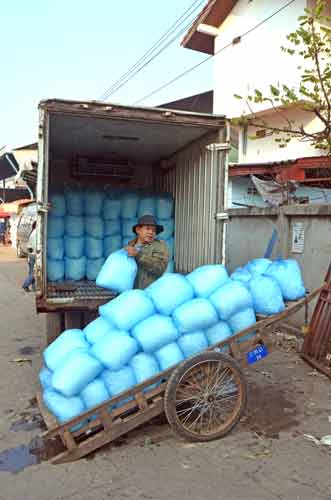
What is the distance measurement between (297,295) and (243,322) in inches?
21.8

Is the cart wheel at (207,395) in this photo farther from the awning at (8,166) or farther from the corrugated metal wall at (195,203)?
the awning at (8,166)

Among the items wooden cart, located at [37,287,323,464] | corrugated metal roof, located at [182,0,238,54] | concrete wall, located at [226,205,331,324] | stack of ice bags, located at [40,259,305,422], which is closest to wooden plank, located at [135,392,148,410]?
wooden cart, located at [37,287,323,464]

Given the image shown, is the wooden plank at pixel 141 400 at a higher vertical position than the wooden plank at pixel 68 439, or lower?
higher

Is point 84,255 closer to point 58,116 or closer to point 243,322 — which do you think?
point 58,116

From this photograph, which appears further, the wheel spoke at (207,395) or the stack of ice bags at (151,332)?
the wheel spoke at (207,395)

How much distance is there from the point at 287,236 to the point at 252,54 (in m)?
9.72

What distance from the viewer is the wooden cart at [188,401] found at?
10.1ft

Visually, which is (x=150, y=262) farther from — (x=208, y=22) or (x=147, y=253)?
(x=208, y=22)

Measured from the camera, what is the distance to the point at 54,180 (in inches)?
262

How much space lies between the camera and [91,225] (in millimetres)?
6270

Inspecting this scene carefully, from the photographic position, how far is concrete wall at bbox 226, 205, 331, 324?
6.19 metres

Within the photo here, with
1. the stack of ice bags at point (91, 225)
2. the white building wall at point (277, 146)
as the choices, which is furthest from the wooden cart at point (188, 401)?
the white building wall at point (277, 146)

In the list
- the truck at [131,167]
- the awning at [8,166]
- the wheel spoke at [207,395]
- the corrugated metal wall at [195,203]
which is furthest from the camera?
the awning at [8,166]

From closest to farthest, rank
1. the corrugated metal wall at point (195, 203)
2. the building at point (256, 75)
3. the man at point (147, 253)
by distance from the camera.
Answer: the man at point (147, 253) < the corrugated metal wall at point (195, 203) < the building at point (256, 75)
